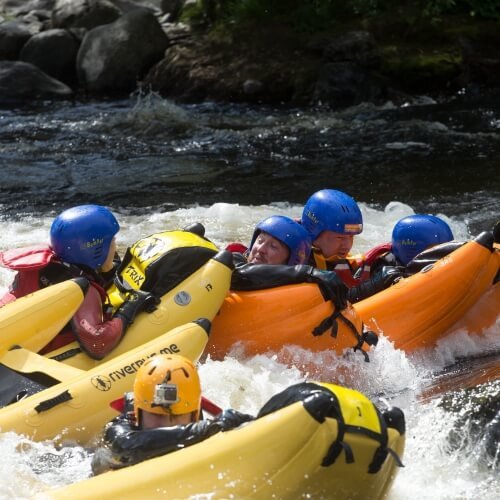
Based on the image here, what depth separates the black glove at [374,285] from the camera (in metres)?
6.35

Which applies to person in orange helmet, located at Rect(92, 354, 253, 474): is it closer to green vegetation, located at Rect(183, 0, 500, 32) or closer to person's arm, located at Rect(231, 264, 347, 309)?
person's arm, located at Rect(231, 264, 347, 309)

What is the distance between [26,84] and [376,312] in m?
10.1

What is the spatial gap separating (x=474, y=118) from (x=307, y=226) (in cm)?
689

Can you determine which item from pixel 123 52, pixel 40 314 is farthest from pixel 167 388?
pixel 123 52

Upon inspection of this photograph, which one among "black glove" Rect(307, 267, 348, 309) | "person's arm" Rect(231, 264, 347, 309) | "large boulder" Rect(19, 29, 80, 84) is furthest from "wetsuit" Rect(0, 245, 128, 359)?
"large boulder" Rect(19, 29, 80, 84)

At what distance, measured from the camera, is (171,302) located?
18.3 feet

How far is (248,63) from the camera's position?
47.2 ft

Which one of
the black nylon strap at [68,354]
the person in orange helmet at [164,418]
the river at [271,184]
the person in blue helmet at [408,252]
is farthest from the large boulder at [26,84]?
the person in orange helmet at [164,418]

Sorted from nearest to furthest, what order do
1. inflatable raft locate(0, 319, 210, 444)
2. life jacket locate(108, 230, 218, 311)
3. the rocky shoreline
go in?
inflatable raft locate(0, 319, 210, 444)
life jacket locate(108, 230, 218, 311)
the rocky shoreline

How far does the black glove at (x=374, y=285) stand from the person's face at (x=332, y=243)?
0.25m

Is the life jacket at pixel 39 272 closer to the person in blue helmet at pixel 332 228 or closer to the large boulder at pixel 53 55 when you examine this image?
the person in blue helmet at pixel 332 228

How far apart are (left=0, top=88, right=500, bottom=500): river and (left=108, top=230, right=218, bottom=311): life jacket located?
518 millimetres

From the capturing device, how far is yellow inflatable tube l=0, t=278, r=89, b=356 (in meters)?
5.08

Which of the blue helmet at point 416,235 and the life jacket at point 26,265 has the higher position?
the life jacket at point 26,265
